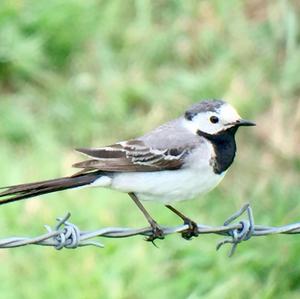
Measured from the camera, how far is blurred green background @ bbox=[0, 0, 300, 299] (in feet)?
19.9

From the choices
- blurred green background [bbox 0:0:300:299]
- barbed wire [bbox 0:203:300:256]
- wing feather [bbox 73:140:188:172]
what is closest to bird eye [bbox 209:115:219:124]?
wing feather [bbox 73:140:188:172]

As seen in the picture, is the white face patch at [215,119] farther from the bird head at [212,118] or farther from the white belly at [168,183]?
the white belly at [168,183]

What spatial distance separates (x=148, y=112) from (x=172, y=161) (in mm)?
3571

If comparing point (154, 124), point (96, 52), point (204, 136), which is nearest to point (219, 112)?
point (204, 136)

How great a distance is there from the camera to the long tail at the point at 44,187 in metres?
4.19

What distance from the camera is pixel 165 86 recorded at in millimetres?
8273

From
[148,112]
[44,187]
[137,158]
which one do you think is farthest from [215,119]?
[148,112]

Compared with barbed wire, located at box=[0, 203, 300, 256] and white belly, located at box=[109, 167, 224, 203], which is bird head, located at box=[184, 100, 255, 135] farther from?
barbed wire, located at box=[0, 203, 300, 256]

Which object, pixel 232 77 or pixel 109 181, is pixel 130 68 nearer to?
pixel 232 77

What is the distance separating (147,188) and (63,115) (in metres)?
3.49

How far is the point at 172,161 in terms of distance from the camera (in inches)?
182

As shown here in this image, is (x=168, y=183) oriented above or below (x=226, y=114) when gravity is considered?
below

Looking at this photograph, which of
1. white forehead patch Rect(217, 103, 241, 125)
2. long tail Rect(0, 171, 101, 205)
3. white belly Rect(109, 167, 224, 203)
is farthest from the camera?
white forehead patch Rect(217, 103, 241, 125)

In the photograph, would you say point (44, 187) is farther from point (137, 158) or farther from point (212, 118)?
point (212, 118)
